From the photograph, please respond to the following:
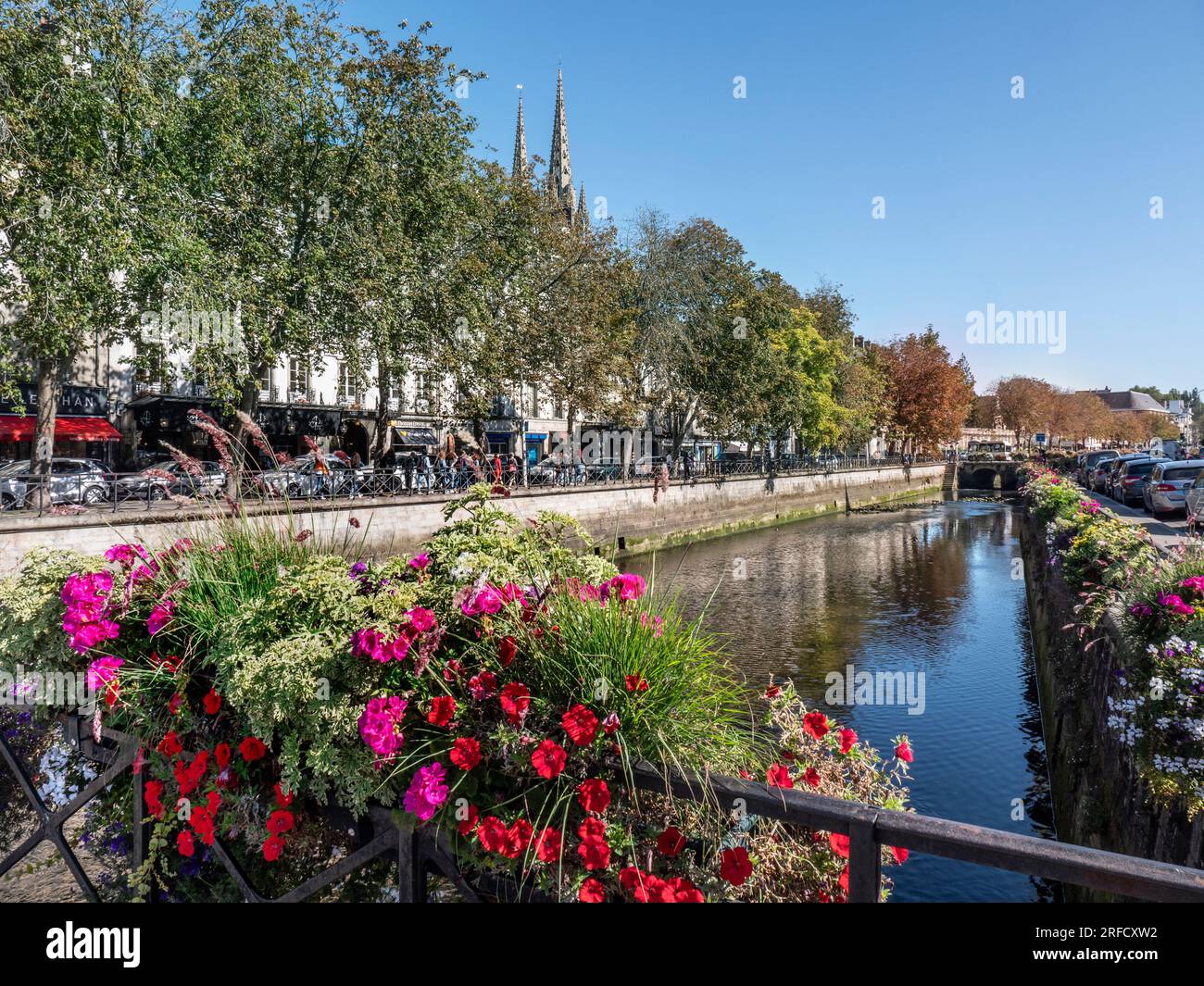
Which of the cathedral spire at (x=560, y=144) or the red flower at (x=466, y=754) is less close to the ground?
the cathedral spire at (x=560, y=144)

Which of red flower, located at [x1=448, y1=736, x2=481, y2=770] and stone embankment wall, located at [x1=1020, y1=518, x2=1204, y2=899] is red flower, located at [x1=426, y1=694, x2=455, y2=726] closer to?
red flower, located at [x1=448, y1=736, x2=481, y2=770]

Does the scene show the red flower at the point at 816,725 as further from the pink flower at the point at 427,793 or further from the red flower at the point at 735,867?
the pink flower at the point at 427,793

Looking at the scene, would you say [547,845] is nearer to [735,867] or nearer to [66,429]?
[735,867]

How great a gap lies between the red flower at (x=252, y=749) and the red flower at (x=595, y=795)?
1.21 meters

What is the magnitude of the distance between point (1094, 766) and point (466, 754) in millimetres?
7293

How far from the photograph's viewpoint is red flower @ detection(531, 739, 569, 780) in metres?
2.33

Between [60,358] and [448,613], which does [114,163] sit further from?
[448,613]

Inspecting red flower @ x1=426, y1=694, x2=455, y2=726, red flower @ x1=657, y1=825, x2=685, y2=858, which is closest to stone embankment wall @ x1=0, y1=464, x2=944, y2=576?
red flower @ x1=426, y1=694, x2=455, y2=726

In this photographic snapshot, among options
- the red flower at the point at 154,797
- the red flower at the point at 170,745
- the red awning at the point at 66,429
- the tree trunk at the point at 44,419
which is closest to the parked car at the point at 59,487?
the tree trunk at the point at 44,419

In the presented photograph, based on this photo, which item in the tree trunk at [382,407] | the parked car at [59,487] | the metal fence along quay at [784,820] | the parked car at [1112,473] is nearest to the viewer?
the metal fence along quay at [784,820]

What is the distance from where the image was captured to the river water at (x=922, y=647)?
9828 millimetres
